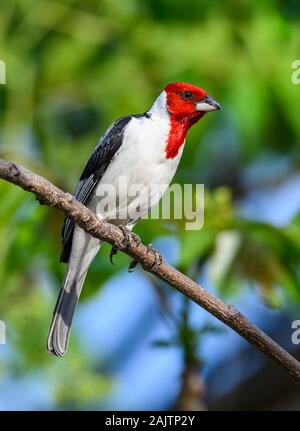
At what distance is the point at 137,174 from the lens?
4.14 metres

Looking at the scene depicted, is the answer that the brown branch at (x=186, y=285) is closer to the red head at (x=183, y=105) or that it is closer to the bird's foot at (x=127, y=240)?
the bird's foot at (x=127, y=240)

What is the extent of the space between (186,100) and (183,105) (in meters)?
0.03

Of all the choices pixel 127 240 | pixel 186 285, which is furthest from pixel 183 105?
pixel 186 285

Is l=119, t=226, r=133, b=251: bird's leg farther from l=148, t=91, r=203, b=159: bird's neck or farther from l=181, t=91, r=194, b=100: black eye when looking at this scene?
l=181, t=91, r=194, b=100: black eye

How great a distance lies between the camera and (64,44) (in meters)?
4.99

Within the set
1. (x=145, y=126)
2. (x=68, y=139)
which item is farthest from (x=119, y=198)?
(x=68, y=139)

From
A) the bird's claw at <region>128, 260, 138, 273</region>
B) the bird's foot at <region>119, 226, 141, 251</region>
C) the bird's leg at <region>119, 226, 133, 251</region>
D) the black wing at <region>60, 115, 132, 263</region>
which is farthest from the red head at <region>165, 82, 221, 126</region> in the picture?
the bird's leg at <region>119, 226, 133, 251</region>

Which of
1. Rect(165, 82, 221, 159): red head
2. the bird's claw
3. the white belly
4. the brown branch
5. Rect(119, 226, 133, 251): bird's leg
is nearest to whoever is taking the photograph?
the brown branch

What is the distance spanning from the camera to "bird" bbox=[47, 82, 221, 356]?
4152 millimetres

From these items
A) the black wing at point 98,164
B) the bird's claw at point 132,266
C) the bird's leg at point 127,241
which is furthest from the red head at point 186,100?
the bird's leg at point 127,241

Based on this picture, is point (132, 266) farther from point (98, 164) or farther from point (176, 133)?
point (176, 133)

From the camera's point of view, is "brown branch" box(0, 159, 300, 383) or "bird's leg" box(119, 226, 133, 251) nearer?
"brown branch" box(0, 159, 300, 383)
